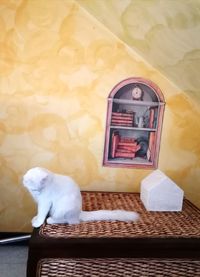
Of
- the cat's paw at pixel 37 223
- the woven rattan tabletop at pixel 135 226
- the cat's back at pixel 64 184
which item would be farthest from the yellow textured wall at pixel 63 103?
the cat's paw at pixel 37 223

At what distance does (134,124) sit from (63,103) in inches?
23.7

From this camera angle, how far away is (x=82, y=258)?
4.23ft

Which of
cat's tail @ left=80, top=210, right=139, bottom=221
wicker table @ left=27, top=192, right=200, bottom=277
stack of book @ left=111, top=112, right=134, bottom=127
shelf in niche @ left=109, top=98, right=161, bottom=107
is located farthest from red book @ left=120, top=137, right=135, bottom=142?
wicker table @ left=27, top=192, right=200, bottom=277

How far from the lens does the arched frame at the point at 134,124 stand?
2096 millimetres

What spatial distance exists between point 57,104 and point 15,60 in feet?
1.51

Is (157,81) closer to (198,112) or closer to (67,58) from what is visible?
(198,112)

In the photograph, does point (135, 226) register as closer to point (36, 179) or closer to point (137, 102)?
point (36, 179)

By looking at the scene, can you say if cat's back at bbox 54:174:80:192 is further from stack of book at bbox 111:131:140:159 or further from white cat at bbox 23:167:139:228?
stack of book at bbox 111:131:140:159

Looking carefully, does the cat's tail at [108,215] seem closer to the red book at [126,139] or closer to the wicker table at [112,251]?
the wicker table at [112,251]

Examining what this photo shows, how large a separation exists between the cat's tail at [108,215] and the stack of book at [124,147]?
646 mm

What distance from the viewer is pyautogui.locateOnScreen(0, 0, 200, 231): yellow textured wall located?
1980 millimetres

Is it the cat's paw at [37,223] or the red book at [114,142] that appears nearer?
the cat's paw at [37,223]

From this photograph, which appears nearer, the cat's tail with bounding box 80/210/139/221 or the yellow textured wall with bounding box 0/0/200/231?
the cat's tail with bounding box 80/210/139/221

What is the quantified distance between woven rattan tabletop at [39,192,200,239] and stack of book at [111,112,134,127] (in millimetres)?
627
